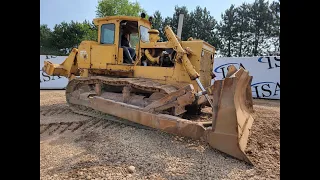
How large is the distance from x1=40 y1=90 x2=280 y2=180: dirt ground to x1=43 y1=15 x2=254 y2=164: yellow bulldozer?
0.71 feet

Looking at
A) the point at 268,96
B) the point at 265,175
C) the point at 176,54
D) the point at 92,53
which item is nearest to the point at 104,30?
the point at 92,53

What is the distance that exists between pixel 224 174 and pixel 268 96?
900cm

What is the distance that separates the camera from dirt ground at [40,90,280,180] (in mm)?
2889

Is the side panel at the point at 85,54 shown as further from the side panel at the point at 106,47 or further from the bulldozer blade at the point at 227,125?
the bulldozer blade at the point at 227,125

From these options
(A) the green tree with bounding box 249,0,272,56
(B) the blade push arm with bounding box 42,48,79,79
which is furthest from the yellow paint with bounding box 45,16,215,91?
(A) the green tree with bounding box 249,0,272,56

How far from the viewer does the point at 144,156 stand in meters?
3.44

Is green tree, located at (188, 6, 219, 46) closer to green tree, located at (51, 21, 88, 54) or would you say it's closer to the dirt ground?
green tree, located at (51, 21, 88, 54)

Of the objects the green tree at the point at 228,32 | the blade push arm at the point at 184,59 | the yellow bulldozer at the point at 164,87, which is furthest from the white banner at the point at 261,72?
the green tree at the point at 228,32

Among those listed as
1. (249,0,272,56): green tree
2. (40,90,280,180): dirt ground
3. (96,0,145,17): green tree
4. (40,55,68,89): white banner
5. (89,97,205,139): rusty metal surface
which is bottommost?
(40,90,280,180): dirt ground

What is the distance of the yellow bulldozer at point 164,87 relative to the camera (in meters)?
3.40

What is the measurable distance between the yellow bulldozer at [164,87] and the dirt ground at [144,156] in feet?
0.71

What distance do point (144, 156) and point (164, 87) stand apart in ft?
6.20
